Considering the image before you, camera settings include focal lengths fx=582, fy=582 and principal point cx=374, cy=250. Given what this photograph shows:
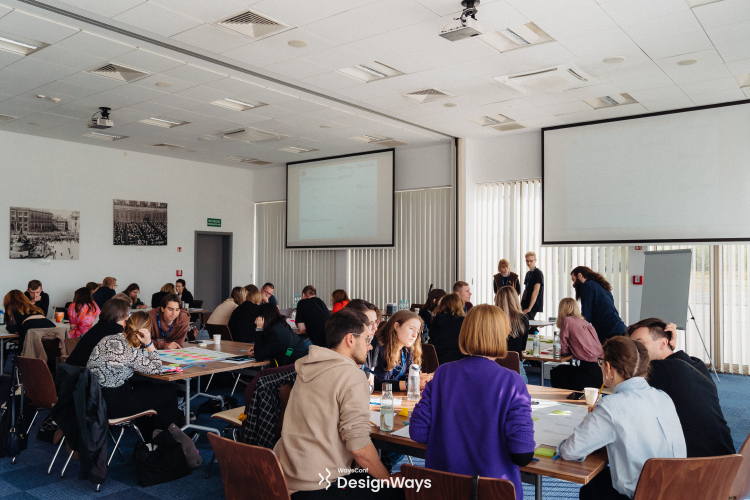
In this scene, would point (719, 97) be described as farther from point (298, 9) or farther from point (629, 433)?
point (629, 433)

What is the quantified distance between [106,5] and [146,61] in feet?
4.24

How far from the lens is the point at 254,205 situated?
13.3 metres

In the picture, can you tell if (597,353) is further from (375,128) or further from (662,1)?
(375,128)

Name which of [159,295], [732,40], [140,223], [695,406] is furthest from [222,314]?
[732,40]

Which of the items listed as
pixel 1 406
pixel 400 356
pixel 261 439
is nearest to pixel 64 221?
pixel 1 406

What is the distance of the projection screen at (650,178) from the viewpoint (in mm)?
7555

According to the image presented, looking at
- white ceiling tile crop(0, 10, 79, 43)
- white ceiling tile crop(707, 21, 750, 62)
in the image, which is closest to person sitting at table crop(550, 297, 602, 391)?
white ceiling tile crop(707, 21, 750, 62)

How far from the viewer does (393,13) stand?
5008 mm

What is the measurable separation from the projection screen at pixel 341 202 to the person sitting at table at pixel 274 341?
5.78m

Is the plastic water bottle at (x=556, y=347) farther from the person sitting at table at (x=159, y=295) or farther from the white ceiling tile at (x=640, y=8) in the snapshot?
the person sitting at table at (x=159, y=295)

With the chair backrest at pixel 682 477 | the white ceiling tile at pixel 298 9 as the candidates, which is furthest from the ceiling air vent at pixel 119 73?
the chair backrest at pixel 682 477

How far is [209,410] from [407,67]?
162 inches

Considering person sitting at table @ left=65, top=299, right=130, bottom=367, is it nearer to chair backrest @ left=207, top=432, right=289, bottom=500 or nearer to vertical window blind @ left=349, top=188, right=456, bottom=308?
chair backrest @ left=207, top=432, right=289, bottom=500

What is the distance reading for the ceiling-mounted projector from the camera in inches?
184
